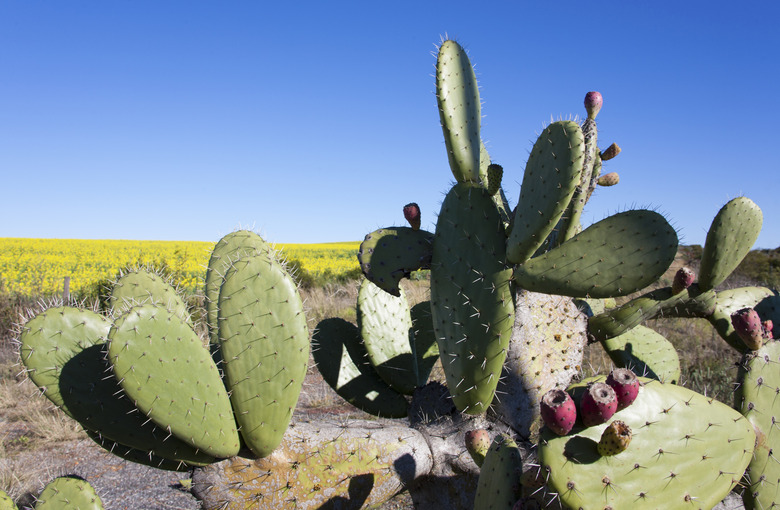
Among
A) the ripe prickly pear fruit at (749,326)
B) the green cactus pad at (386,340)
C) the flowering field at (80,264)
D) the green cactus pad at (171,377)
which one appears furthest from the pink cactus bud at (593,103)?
the flowering field at (80,264)

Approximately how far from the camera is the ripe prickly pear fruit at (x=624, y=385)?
118 centimetres

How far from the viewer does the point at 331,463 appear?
1.68m

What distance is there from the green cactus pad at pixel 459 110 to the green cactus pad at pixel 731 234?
0.85 metres

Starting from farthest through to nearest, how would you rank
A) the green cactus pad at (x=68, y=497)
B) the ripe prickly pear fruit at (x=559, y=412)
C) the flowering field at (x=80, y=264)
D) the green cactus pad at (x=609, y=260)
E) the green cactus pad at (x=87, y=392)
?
the flowering field at (x=80, y=264) < the green cactus pad at (x=68, y=497) < the green cactus pad at (x=609, y=260) < the green cactus pad at (x=87, y=392) < the ripe prickly pear fruit at (x=559, y=412)

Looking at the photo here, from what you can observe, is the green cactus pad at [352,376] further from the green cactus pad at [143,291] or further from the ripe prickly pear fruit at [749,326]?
the ripe prickly pear fruit at [749,326]

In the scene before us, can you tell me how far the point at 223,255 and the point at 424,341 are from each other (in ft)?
3.86

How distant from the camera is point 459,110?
196 centimetres

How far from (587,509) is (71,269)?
17829mm

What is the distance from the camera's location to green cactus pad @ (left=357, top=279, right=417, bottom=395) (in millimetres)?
2369

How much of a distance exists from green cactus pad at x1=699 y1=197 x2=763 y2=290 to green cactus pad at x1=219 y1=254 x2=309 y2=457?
1.47 m

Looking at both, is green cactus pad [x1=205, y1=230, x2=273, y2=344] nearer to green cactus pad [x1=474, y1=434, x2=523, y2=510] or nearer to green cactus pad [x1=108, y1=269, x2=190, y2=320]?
green cactus pad [x1=108, y1=269, x2=190, y2=320]

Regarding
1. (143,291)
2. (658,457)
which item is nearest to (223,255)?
(143,291)

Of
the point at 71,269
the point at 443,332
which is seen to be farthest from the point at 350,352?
the point at 71,269

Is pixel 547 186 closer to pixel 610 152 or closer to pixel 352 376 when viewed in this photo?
pixel 610 152
